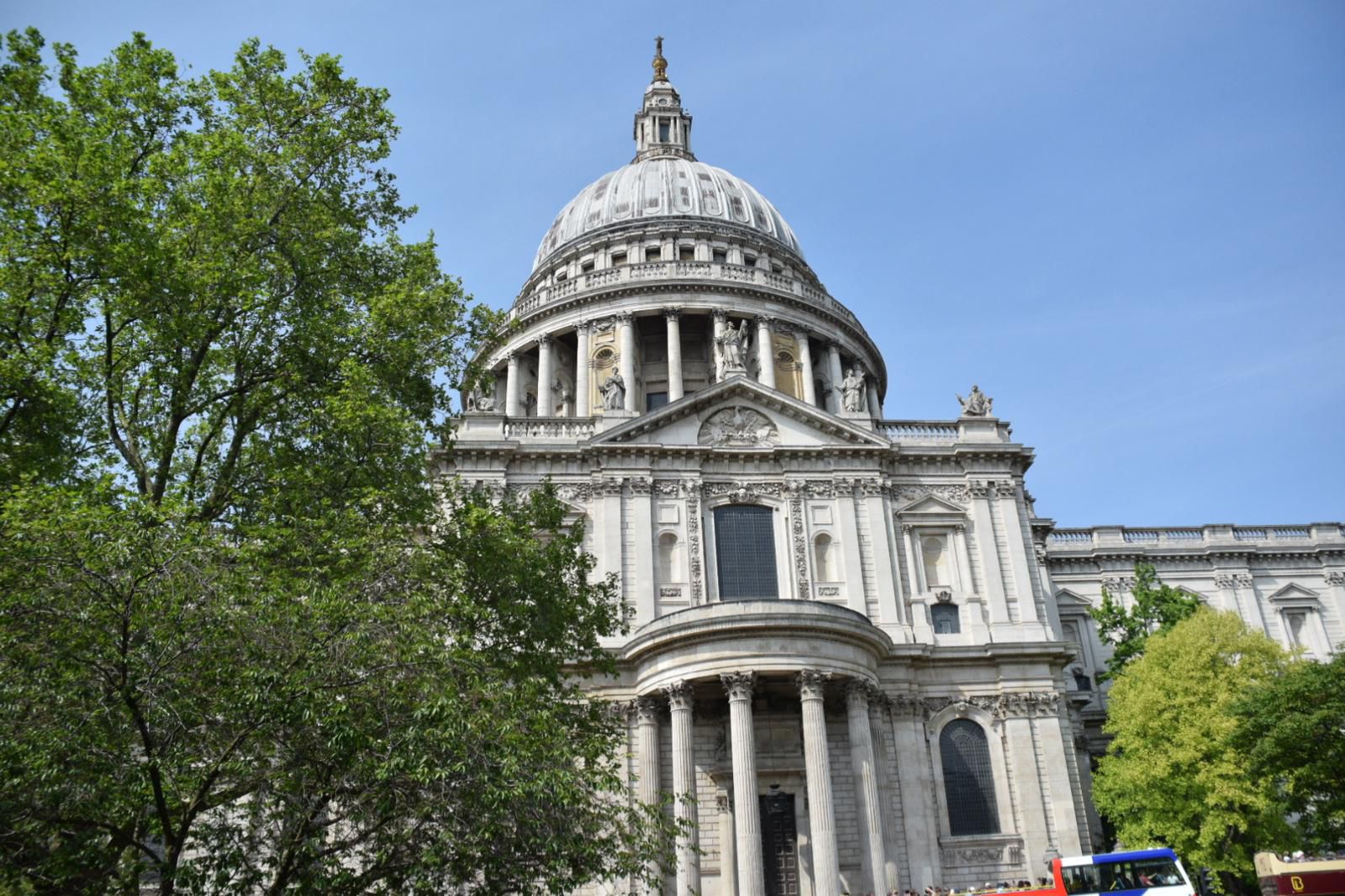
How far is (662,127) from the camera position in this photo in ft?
245

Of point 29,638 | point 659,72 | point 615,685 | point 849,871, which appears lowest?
point 849,871

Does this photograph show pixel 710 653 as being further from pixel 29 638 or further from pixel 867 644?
pixel 29 638

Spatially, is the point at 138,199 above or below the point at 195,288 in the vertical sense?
above

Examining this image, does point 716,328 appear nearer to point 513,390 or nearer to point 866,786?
point 513,390

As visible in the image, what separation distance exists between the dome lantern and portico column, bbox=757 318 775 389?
72.0 ft

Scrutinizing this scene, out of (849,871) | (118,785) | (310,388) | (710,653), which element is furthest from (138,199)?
(849,871)

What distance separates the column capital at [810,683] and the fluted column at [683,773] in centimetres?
342

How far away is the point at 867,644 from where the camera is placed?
32.5 metres

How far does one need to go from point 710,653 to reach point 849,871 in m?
8.06

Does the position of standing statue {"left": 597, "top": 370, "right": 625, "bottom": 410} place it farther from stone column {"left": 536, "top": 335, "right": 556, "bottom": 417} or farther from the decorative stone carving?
stone column {"left": 536, "top": 335, "right": 556, "bottom": 417}

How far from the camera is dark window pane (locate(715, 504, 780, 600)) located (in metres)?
36.4

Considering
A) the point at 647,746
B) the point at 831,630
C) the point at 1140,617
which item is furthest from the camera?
the point at 1140,617

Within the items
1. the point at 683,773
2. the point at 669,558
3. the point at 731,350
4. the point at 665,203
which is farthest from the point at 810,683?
the point at 665,203

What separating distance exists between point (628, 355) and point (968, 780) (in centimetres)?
2774
